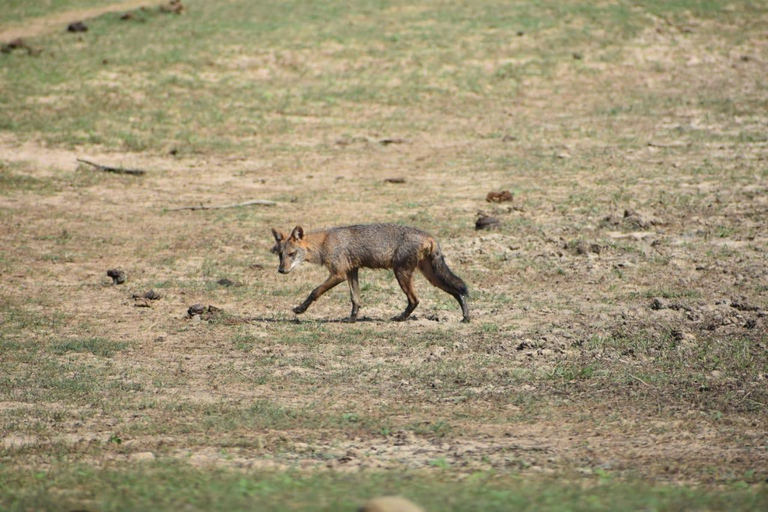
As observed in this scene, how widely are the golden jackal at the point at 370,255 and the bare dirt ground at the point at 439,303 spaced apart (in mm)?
400

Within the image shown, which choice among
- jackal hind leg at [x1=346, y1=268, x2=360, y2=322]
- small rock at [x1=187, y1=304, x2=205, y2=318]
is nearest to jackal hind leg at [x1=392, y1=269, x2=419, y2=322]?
jackal hind leg at [x1=346, y1=268, x2=360, y2=322]

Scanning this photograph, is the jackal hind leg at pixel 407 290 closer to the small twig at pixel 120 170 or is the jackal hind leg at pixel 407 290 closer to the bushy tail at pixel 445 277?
the bushy tail at pixel 445 277

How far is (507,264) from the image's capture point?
1447cm

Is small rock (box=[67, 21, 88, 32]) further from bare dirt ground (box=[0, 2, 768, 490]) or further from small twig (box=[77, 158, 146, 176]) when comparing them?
small twig (box=[77, 158, 146, 176])

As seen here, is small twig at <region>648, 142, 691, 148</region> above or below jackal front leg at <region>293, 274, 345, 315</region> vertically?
above

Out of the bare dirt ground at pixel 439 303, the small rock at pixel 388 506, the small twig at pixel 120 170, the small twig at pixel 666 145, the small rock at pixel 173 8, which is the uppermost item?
the small rock at pixel 173 8

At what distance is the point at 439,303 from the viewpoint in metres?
13.1

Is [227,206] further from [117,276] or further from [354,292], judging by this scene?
[354,292]

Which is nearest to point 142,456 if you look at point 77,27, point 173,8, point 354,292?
point 354,292

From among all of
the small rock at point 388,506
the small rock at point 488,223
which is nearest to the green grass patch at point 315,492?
the small rock at point 388,506

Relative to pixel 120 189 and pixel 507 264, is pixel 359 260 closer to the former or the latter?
pixel 507 264

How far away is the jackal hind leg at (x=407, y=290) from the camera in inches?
479

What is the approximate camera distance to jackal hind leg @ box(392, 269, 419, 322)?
12164 millimetres

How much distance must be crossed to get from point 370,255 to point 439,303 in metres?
1.34
